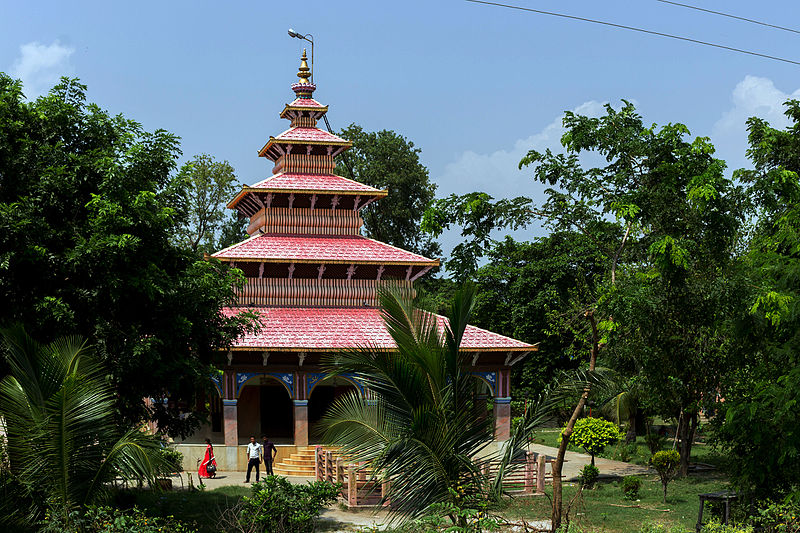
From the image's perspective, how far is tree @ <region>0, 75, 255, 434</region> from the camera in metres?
13.2

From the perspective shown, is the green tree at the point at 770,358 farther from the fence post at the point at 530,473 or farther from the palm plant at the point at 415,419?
the palm plant at the point at 415,419

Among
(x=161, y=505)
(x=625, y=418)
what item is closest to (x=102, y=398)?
(x=161, y=505)

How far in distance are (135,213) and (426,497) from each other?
23.6 ft

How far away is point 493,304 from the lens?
130 feet

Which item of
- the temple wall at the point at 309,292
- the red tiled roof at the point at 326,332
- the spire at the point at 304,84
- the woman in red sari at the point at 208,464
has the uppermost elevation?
the spire at the point at 304,84

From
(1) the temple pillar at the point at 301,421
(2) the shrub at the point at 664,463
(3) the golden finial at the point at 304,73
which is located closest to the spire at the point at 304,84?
(3) the golden finial at the point at 304,73

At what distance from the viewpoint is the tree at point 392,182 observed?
44.7 m

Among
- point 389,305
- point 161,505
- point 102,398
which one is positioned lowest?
point 161,505

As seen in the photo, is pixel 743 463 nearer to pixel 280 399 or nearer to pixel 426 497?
pixel 426 497

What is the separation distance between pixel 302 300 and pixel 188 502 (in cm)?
937

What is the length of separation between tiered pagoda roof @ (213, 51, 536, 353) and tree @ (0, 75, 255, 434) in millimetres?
7829

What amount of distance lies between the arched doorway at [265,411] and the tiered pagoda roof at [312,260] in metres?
2.45

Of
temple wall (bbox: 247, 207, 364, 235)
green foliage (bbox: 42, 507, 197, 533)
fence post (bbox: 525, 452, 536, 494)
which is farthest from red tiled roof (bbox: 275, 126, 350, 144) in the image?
green foliage (bbox: 42, 507, 197, 533)

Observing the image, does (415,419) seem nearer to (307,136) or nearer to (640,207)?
(640,207)
